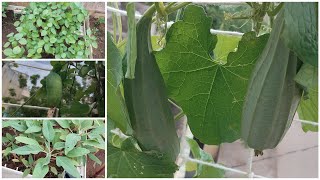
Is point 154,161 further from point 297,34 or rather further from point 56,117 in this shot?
point 297,34

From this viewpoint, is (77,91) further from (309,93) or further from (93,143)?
(309,93)

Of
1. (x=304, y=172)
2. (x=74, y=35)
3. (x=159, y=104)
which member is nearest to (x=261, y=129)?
(x=159, y=104)

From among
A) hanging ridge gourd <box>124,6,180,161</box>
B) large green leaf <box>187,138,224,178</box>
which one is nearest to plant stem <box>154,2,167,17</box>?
hanging ridge gourd <box>124,6,180,161</box>

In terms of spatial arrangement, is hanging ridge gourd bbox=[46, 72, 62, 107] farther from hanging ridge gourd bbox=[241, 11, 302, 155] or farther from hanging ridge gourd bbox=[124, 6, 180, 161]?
hanging ridge gourd bbox=[241, 11, 302, 155]

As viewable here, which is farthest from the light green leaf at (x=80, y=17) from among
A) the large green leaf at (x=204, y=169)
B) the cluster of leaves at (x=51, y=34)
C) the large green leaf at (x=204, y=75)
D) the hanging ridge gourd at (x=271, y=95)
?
the large green leaf at (x=204, y=169)

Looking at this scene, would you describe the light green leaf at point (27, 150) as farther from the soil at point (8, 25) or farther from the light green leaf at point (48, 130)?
the soil at point (8, 25)

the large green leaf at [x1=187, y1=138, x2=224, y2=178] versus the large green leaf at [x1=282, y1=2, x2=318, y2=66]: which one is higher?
the large green leaf at [x1=282, y1=2, x2=318, y2=66]
